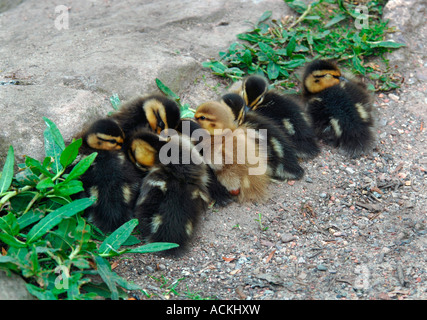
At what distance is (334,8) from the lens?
5.48m

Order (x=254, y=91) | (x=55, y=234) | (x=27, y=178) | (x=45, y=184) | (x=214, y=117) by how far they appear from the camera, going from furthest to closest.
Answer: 1. (x=254, y=91)
2. (x=214, y=117)
3. (x=27, y=178)
4. (x=45, y=184)
5. (x=55, y=234)

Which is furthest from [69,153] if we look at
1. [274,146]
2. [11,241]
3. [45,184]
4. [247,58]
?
[247,58]

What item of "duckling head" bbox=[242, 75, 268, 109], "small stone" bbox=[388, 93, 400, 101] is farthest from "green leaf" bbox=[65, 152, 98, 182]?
"small stone" bbox=[388, 93, 400, 101]

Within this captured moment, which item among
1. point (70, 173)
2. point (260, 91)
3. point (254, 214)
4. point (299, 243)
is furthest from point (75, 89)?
point (299, 243)

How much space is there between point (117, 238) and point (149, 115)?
1.10 m

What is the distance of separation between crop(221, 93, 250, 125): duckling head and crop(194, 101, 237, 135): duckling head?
0.15ft

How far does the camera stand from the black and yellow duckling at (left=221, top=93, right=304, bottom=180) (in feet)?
12.7

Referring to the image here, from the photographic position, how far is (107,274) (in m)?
2.83

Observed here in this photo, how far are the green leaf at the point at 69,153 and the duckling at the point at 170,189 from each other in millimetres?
423

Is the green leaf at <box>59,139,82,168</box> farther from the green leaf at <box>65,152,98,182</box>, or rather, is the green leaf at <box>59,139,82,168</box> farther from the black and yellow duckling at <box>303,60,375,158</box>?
the black and yellow duckling at <box>303,60,375,158</box>

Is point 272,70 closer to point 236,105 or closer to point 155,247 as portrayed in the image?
point 236,105

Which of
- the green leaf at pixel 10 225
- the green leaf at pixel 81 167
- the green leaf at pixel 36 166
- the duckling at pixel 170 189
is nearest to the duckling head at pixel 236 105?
the duckling at pixel 170 189

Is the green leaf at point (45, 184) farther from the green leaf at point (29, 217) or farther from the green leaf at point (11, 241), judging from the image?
the green leaf at point (11, 241)

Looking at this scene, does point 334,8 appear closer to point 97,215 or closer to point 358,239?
point 358,239
